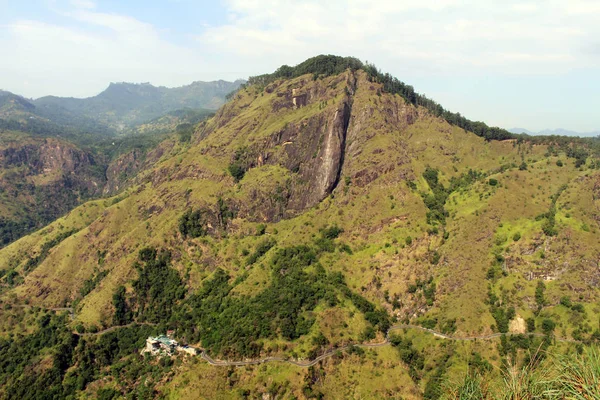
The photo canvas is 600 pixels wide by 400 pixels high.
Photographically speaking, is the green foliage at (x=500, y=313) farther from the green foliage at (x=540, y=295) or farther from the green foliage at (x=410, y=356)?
the green foliage at (x=410, y=356)

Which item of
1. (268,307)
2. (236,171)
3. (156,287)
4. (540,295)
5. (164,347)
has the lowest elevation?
(164,347)

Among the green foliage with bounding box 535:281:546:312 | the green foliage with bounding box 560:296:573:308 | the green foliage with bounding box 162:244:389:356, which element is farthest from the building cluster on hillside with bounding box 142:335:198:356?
the green foliage with bounding box 560:296:573:308

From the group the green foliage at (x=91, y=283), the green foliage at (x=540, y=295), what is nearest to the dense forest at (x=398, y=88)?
the green foliage at (x=540, y=295)

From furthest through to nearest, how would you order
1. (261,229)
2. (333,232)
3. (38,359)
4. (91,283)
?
(261,229) < (91,283) < (333,232) < (38,359)

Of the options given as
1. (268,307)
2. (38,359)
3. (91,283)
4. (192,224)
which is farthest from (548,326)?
(91,283)

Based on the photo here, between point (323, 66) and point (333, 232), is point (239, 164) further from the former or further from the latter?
point (323, 66)

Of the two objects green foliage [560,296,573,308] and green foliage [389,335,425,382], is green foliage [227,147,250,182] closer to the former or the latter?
green foliage [389,335,425,382]
